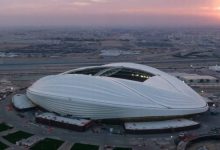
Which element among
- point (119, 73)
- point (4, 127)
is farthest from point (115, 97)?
point (4, 127)

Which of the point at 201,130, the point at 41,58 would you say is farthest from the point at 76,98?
the point at 41,58

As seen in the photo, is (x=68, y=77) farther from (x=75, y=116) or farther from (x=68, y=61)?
(x=68, y=61)

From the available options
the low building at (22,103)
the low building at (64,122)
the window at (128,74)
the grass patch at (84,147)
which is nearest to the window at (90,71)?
the window at (128,74)

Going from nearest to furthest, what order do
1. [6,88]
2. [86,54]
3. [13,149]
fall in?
[13,149], [6,88], [86,54]

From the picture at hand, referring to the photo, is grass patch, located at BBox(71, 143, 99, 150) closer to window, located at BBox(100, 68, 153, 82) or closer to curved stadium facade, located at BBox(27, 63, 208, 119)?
curved stadium facade, located at BBox(27, 63, 208, 119)

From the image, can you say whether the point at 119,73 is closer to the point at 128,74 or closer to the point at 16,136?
the point at 128,74

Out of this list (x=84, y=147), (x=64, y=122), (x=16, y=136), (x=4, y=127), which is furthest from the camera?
(x=4, y=127)
